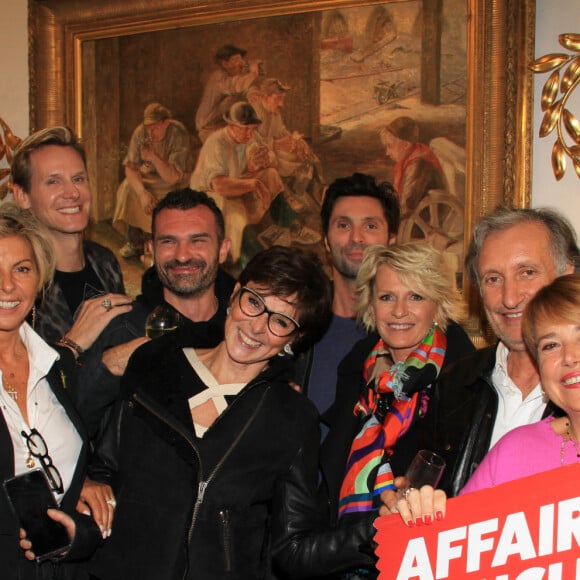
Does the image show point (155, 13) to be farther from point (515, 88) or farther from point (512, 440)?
point (512, 440)

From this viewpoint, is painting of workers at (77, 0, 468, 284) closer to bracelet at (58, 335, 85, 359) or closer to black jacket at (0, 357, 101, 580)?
bracelet at (58, 335, 85, 359)

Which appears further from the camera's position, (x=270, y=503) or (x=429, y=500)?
(x=270, y=503)

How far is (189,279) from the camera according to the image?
147 inches

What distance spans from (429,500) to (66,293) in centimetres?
217

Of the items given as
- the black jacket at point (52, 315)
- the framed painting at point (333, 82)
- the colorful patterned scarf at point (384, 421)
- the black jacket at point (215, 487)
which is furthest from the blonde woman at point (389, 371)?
the black jacket at point (52, 315)

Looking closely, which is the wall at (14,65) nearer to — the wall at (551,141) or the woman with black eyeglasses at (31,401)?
the woman with black eyeglasses at (31,401)

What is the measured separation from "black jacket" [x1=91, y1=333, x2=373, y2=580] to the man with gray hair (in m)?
0.42

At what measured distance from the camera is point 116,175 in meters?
5.23

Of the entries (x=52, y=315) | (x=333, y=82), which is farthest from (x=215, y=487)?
(x=333, y=82)

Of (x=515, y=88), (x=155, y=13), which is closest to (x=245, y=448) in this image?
(x=515, y=88)

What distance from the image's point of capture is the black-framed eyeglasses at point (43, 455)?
9.21 ft

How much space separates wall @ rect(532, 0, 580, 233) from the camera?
13.6ft

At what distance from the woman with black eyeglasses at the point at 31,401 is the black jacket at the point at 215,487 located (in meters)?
0.13

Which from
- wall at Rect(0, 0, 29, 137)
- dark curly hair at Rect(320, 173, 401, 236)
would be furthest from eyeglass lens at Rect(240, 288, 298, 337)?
wall at Rect(0, 0, 29, 137)
